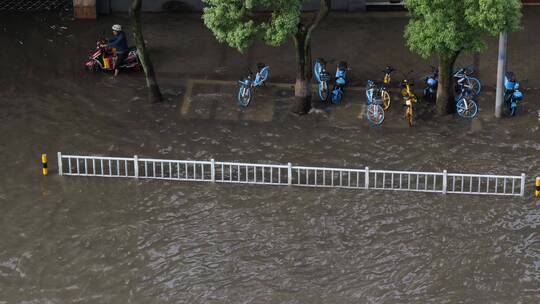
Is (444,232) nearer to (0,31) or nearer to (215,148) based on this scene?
(215,148)

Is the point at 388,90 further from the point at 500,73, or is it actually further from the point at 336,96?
the point at 500,73

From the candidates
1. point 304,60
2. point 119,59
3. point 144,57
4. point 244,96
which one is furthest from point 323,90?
point 119,59

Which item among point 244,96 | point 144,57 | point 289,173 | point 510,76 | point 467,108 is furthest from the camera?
point 244,96

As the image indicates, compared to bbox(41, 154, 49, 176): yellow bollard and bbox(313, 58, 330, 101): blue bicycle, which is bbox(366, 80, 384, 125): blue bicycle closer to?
bbox(313, 58, 330, 101): blue bicycle

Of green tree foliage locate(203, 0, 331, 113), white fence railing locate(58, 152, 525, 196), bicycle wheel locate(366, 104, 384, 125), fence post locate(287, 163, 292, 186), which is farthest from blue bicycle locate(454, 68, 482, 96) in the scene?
fence post locate(287, 163, 292, 186)

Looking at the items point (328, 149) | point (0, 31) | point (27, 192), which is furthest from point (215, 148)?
point (0, 31)

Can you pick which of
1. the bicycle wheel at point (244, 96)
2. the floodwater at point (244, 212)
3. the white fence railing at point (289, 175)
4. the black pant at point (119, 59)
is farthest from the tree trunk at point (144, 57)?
the white fence railing at point (289, 175)
